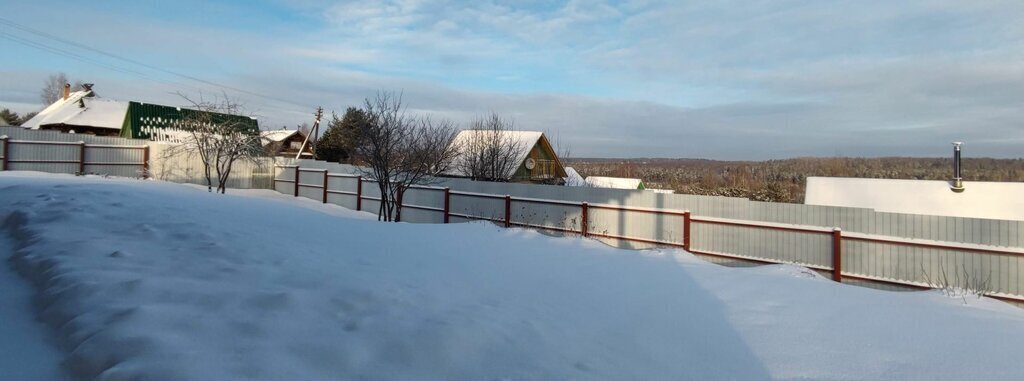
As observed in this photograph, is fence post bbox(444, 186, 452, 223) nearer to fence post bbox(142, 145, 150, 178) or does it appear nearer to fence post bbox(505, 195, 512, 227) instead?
fence post bbox(505, 195, 512, 227)

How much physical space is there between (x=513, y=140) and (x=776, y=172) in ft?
72.3

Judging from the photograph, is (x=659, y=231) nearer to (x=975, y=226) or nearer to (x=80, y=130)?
(x=975, y=226)

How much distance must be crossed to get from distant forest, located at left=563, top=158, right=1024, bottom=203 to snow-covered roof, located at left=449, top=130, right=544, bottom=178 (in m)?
2.98

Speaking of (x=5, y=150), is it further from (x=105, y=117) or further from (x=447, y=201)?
(x=105, y=117)

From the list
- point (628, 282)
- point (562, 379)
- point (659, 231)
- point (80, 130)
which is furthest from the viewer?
point (80, 130)

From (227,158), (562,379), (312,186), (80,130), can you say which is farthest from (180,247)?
(80,130)

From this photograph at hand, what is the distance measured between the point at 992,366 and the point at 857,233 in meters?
5.80

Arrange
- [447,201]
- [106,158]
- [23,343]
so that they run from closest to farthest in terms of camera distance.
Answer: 1. [23,343]
2. [447,201]
3. [106,158]

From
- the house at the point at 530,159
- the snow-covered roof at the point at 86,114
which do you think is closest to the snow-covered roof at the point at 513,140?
the house at the point at 530,159

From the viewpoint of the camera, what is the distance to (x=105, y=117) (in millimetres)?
31125

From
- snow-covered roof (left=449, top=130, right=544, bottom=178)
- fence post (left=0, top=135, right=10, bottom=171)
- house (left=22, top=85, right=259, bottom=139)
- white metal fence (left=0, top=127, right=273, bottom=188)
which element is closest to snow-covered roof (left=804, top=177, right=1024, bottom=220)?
snow-covered roof (left=449, top=130, right=544, bottom=178)

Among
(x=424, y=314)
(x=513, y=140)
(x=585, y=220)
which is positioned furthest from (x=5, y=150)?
(x=424, y=314)

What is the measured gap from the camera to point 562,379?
2.98 m

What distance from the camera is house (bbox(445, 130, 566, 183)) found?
2377 centimetres
